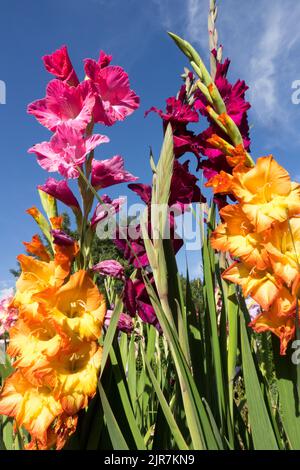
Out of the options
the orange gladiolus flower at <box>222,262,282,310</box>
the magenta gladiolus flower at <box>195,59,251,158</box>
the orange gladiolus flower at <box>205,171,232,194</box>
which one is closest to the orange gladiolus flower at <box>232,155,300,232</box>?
the orange gladiolus flower at <box>205,171,232,194</box>

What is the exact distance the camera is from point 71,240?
943 mm

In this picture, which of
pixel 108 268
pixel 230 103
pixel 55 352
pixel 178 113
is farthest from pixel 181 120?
pixel 55 352

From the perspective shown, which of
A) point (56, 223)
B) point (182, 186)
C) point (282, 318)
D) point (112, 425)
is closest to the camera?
point (112, 425)

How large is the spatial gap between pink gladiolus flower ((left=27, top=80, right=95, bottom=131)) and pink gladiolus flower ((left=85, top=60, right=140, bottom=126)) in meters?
0.03

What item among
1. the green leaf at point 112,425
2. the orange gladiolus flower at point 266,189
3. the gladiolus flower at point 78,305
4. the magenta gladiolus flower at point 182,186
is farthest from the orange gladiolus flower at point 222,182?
the green leaf at point 112,425

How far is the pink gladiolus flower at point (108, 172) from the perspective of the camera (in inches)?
41.2

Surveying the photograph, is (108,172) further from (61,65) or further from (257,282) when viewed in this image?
(257,282)

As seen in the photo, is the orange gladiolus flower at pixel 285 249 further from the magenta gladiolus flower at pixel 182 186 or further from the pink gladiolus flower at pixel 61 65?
the pink gladiolus flower at pixel 61 65

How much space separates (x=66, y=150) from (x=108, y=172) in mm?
120

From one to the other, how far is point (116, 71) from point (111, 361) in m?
0.69

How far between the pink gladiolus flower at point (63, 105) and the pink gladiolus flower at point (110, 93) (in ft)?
0.11

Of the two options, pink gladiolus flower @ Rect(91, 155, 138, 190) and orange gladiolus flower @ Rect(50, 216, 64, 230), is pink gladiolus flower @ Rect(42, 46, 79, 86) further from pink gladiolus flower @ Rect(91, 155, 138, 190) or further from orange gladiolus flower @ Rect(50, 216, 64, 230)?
orange gladiolus flower @ Rect(50, 216, 64, 230)

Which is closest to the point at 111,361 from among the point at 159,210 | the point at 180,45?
the point at 159,210

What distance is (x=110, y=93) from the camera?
3.53 feet
